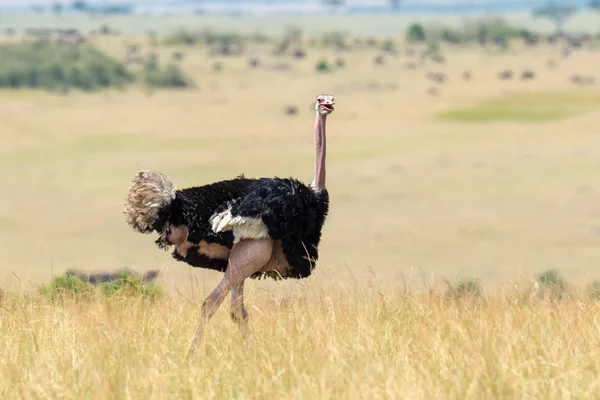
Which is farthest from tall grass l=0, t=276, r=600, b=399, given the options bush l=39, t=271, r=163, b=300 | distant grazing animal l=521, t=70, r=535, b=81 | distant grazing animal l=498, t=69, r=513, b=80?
distant grazing animal l=498, t=69, r=513, b=80

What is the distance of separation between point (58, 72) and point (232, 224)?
1347 inches

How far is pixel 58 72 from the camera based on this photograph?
39.8m

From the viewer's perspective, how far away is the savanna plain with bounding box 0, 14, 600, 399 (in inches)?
217

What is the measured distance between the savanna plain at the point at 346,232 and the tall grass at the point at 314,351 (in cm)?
2

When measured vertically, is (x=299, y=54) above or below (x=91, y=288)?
below

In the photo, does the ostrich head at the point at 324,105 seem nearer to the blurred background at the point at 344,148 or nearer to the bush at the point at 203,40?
the blurred background at the point at 344,148

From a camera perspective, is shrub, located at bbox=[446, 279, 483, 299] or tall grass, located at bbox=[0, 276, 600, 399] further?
shrub, located at bbox=[446, 279, 483, 299]

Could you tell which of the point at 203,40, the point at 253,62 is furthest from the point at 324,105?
the point at 203,40

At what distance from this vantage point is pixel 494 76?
145 ft

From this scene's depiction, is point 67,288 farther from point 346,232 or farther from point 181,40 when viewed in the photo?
point 181,40

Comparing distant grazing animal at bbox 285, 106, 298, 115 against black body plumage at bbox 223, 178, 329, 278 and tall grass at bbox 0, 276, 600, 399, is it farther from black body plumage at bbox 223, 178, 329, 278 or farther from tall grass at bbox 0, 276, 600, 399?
black body plumage at bbox 223, 178, 329, 278

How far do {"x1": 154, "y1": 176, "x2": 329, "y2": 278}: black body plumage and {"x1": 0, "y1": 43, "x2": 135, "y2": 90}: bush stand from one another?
32.1 metres

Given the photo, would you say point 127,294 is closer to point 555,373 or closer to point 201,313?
point 201,313

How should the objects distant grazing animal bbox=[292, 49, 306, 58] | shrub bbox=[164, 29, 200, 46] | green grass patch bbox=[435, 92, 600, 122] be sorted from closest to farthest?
green grass patch bbox=[435, 92, 600, 122] → distant grazing animal bbox=[292, 49, 306, 58] → shrub bbox=[164, 29, 200, 46]
